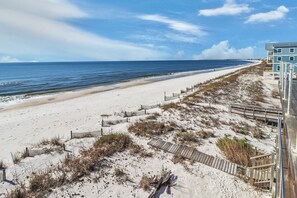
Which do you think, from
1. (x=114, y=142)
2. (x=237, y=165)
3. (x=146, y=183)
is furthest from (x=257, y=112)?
(x=146, y=183)

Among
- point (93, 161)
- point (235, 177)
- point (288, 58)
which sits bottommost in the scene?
point (235, 177)

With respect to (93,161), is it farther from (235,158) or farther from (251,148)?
(251,148)

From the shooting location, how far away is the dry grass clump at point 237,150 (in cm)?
884

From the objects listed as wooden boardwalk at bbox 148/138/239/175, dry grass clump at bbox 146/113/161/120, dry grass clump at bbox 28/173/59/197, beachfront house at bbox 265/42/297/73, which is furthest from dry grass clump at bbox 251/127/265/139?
beachfront house at bbox 265/42/297/73

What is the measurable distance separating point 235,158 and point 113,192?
548cm

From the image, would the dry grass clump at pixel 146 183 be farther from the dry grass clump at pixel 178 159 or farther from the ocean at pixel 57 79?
the ocean at pixel 57 79

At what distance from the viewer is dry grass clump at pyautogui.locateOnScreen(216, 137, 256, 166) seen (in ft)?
29.0

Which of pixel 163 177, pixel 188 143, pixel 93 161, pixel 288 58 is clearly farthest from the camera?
pixel 288 58

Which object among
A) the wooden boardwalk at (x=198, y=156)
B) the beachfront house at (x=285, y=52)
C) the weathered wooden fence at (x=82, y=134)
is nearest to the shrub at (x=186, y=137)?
the wooden boardwalk at (x=198, y=156)

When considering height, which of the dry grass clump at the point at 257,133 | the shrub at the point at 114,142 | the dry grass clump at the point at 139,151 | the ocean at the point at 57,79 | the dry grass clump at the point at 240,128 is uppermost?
the ocean at the point at 57,79

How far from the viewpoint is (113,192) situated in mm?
6879

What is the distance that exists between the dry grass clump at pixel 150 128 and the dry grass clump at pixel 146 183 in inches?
150

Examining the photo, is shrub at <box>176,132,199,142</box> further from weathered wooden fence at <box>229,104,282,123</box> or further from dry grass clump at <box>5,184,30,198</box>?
dry grass clump at <box>5,184,30,198</box>

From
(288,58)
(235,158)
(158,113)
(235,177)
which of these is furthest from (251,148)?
(288,58)
